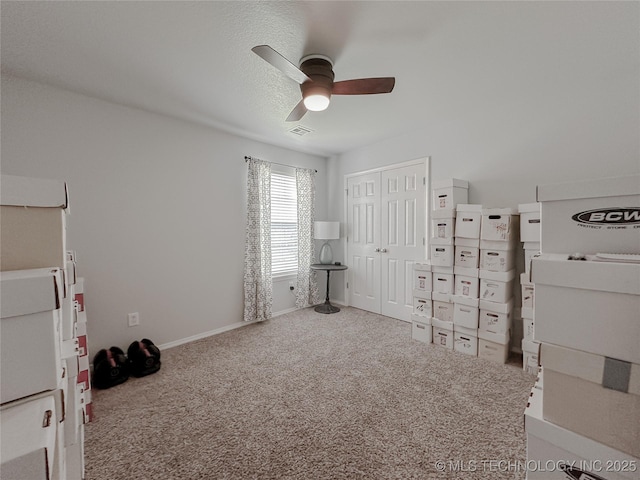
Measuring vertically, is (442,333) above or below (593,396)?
below

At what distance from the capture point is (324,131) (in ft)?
11.6

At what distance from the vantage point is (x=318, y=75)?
79.7 inches

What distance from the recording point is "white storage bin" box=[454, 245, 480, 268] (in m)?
2.78

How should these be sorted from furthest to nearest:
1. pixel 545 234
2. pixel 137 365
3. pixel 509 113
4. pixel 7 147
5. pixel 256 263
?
pixel 256 263 < pixel 509 113 < pixel 137 365 < pixel 7 147 < pixel 545 234

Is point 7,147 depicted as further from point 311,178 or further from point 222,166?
point 311,178

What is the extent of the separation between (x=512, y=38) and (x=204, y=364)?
3617 millimetres

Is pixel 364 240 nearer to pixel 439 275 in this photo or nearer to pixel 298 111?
pixel 439 275

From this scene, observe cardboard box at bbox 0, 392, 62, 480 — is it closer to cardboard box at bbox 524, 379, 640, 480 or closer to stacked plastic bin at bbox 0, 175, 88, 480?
stacked plastic bin at bbox 0, 175, 88, 480

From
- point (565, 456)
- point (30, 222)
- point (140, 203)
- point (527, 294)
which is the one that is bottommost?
point (565, 456)

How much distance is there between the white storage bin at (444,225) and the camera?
292 cm

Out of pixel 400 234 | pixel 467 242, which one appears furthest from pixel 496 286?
pixel 400 234

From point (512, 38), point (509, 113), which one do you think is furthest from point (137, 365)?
point (509, 113)

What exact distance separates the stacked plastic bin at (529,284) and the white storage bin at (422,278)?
34.0 inches

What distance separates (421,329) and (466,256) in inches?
38.9
